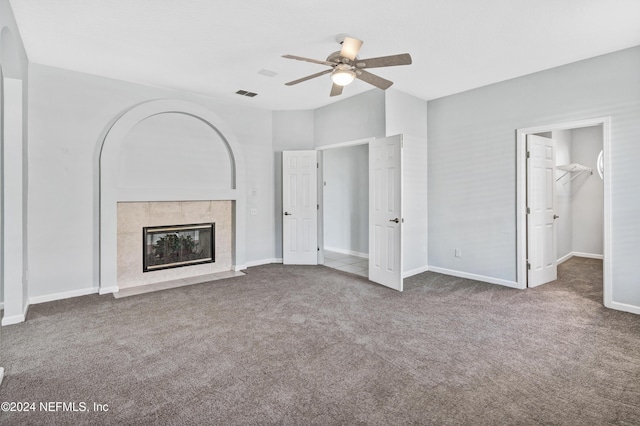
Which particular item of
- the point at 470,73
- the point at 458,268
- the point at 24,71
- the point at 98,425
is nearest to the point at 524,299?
the point at 458,268

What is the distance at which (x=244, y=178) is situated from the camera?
5.51 m

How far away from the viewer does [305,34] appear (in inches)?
121

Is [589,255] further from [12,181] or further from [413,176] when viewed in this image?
[12,181]

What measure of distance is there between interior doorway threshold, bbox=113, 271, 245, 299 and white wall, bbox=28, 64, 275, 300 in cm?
42

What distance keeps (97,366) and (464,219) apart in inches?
188

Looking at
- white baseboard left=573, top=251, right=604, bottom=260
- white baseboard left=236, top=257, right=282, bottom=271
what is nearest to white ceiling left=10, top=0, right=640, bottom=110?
white baseboard left=236, top=257, right=282, bottom=271

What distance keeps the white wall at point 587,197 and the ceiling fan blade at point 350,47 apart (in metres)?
5.86

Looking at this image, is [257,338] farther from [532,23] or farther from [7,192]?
[532,23]

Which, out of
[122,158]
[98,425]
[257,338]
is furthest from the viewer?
[122,158]

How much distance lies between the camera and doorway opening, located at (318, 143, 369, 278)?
6.62 meters

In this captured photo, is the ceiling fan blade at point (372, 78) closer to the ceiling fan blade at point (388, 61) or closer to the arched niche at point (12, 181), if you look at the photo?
the ceiling fan blade at point (388, 61)

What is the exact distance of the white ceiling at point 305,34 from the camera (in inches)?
105

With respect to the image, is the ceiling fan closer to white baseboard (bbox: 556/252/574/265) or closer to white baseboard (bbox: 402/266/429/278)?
white baseboard (bbox: 402/266/429/278)

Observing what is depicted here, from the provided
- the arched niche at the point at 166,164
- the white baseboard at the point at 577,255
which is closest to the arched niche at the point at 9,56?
the arched niche at the point at 166,164
